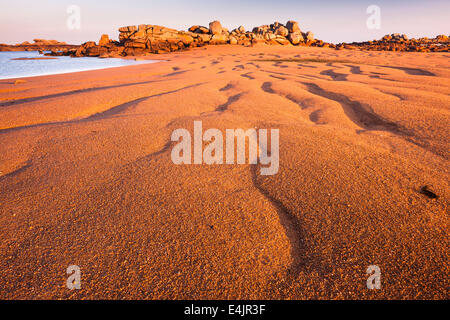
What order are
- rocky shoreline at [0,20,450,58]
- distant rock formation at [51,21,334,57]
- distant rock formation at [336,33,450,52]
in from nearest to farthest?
distant rock formation at [336,33,450,52], rocky shoreline at [0,20,450,58], distant rock formation at [51,21,334,57]

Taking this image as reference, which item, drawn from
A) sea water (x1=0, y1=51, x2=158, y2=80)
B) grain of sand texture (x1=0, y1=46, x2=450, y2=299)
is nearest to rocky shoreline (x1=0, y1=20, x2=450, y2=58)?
sea water (x1=0, y1=51, x2=158, y2=80)

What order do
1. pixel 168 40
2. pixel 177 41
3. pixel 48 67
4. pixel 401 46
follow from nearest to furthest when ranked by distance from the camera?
pixel 48 67 < pixel 401 46 < pixel 177 41 < pixel 168 40

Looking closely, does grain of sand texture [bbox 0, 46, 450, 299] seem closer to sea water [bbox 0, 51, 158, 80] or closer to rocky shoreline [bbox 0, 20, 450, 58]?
sea water [bbox 0, 51, 158, 80]

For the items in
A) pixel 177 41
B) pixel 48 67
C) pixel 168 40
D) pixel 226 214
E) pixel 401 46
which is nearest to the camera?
pixel 226 214

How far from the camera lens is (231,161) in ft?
4.87

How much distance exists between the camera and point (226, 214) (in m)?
1.05

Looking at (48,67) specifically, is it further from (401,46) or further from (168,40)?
Result: (401,46)

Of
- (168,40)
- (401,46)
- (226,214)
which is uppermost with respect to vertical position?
(168,40)

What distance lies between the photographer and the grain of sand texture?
2.52 ft

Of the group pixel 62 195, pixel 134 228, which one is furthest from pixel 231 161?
pixel 62 195

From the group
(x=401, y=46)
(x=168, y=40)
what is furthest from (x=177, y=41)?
(x=401, y=46)

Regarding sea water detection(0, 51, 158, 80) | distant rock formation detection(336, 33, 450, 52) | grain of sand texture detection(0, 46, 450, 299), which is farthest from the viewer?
distant rock formation detection(336, 33, 450, 52)

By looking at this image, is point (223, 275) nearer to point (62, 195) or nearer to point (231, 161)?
point (231, 161)

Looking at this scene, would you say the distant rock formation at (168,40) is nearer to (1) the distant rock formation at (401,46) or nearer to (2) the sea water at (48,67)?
(1) the distant rock formation at (401,46)
